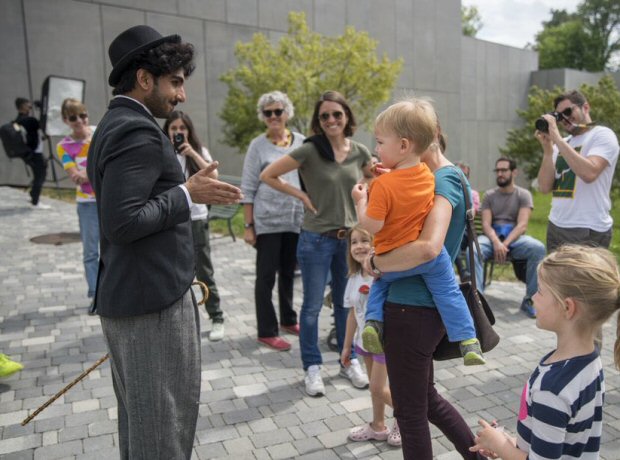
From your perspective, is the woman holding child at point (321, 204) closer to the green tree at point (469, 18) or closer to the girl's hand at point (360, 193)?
the girl's hand at point (360, 193)

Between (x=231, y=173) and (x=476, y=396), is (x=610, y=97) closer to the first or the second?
(x=231, y=173)

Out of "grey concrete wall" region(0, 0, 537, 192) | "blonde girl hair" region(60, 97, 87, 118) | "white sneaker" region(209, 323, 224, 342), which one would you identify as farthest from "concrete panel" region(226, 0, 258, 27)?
"white sneaker" region(209, 323, 224, 342)

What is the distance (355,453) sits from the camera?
122 inches

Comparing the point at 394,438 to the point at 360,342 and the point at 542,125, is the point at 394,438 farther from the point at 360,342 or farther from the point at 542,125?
the point at 542,125

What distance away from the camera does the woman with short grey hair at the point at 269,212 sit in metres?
4.67

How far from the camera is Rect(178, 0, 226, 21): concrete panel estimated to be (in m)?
16.3

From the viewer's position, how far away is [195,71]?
1631 centimetres

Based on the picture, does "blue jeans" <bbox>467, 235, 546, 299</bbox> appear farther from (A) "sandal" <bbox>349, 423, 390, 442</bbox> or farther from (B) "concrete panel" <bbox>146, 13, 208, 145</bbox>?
(B) "concrete panel" <bbox>146, 13, 208, 145</bbox>

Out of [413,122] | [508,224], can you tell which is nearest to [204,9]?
[508,224]

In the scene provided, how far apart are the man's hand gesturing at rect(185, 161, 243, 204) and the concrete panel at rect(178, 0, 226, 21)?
15.9 m

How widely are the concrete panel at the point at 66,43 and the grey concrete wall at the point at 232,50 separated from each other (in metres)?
0.03

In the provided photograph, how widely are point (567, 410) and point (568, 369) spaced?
13cm

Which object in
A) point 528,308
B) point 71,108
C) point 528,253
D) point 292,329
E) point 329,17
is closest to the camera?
point 292,329

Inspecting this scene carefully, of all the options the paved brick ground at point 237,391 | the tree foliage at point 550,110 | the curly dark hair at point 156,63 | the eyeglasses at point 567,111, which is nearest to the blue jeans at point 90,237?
the paved brick ground at point 237,391
